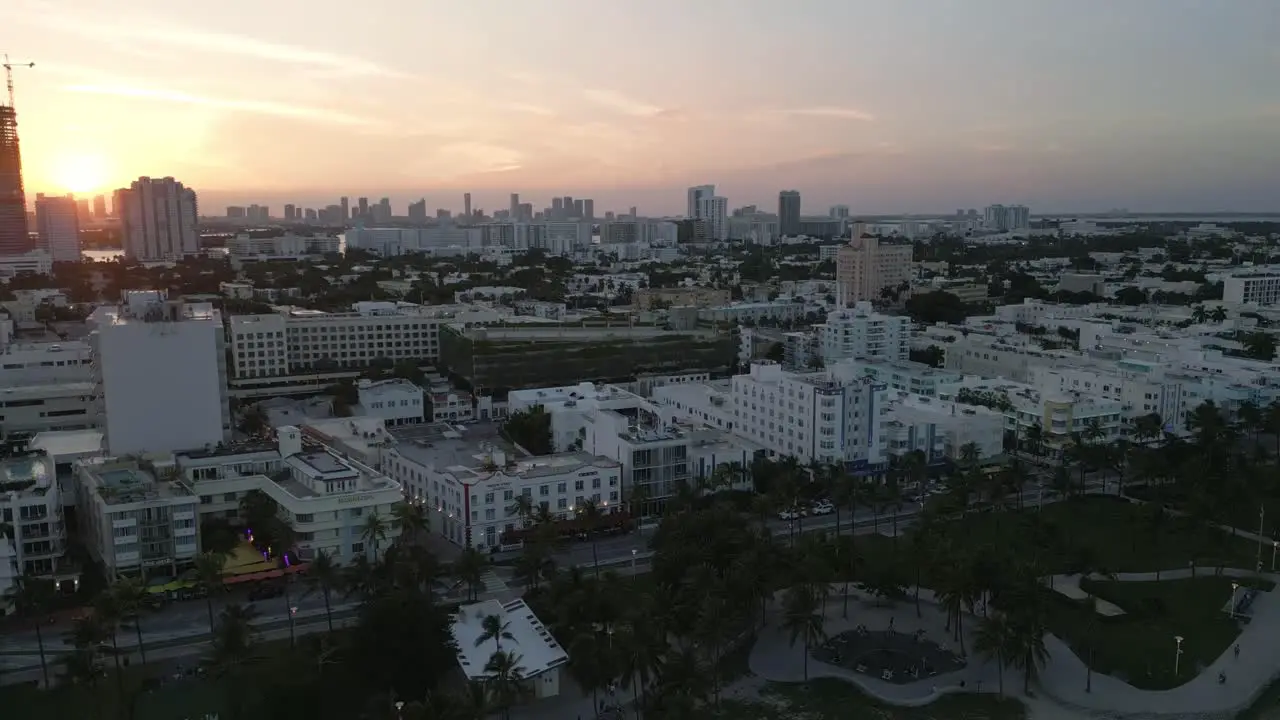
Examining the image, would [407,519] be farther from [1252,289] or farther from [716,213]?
[716,213]

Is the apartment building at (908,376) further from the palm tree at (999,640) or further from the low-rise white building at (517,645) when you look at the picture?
the low-rise white building at (517,645)

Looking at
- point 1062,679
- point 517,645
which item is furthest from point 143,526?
point 1062,679

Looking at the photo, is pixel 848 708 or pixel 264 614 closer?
pixel 848 708

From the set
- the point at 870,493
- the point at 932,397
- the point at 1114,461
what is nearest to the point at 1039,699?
the point at 870,493

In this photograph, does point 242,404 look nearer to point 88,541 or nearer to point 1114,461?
point 88,541

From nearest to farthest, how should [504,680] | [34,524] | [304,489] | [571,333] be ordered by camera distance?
[504,680]
[34,524]
[304,489]
[571,333]

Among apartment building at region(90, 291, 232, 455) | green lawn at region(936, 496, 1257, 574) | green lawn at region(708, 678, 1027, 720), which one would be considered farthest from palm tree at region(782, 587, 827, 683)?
apartment building at region(90, 291, 232, 455)

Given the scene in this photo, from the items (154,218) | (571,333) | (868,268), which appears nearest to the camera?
(571,333)
